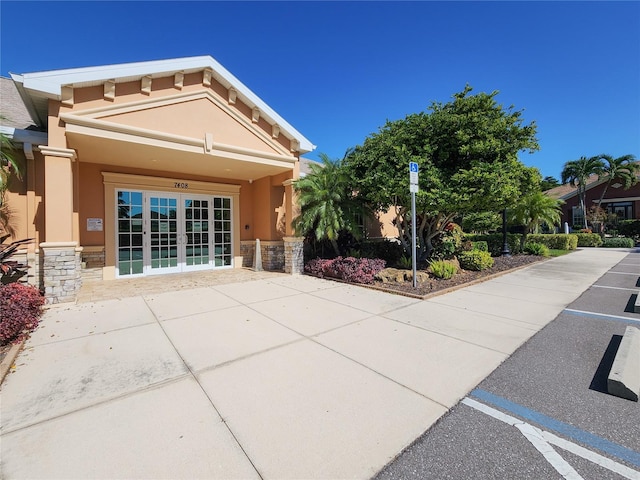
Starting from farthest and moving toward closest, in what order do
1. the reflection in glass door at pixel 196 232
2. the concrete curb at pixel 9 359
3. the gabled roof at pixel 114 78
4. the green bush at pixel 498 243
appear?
1. the green bush at pixel 498 243
2. the reflection in glass door at pixel 196 232
3. the gabled roof at pixel 114 78
4. the concrete curb at pixel 9 359

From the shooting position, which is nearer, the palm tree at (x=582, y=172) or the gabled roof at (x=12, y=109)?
the gabled roof at (x=12, y=109)

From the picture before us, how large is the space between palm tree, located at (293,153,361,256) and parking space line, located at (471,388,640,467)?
7.12 meters

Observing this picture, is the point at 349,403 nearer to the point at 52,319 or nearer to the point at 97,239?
the point at 52,319

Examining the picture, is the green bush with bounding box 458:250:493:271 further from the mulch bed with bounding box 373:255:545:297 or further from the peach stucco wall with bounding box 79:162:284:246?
the peach stucco wall with bounding box 79:162:284:246

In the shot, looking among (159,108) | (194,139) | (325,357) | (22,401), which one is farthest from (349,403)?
(159,108)

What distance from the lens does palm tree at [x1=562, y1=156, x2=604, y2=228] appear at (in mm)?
28094

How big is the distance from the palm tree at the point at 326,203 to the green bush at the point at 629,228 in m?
28.6

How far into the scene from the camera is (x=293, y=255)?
10398 millimetres

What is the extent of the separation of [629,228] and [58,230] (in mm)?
36859

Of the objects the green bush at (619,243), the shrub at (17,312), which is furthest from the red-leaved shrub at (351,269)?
the green bush at (619,243)

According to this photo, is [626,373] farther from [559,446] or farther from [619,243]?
[619,243]

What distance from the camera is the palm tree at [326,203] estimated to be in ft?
32.4

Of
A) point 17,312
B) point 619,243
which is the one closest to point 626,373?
point 17,312

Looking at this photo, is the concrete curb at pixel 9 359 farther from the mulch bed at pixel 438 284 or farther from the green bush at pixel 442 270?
the green bush at pixel 442 270
